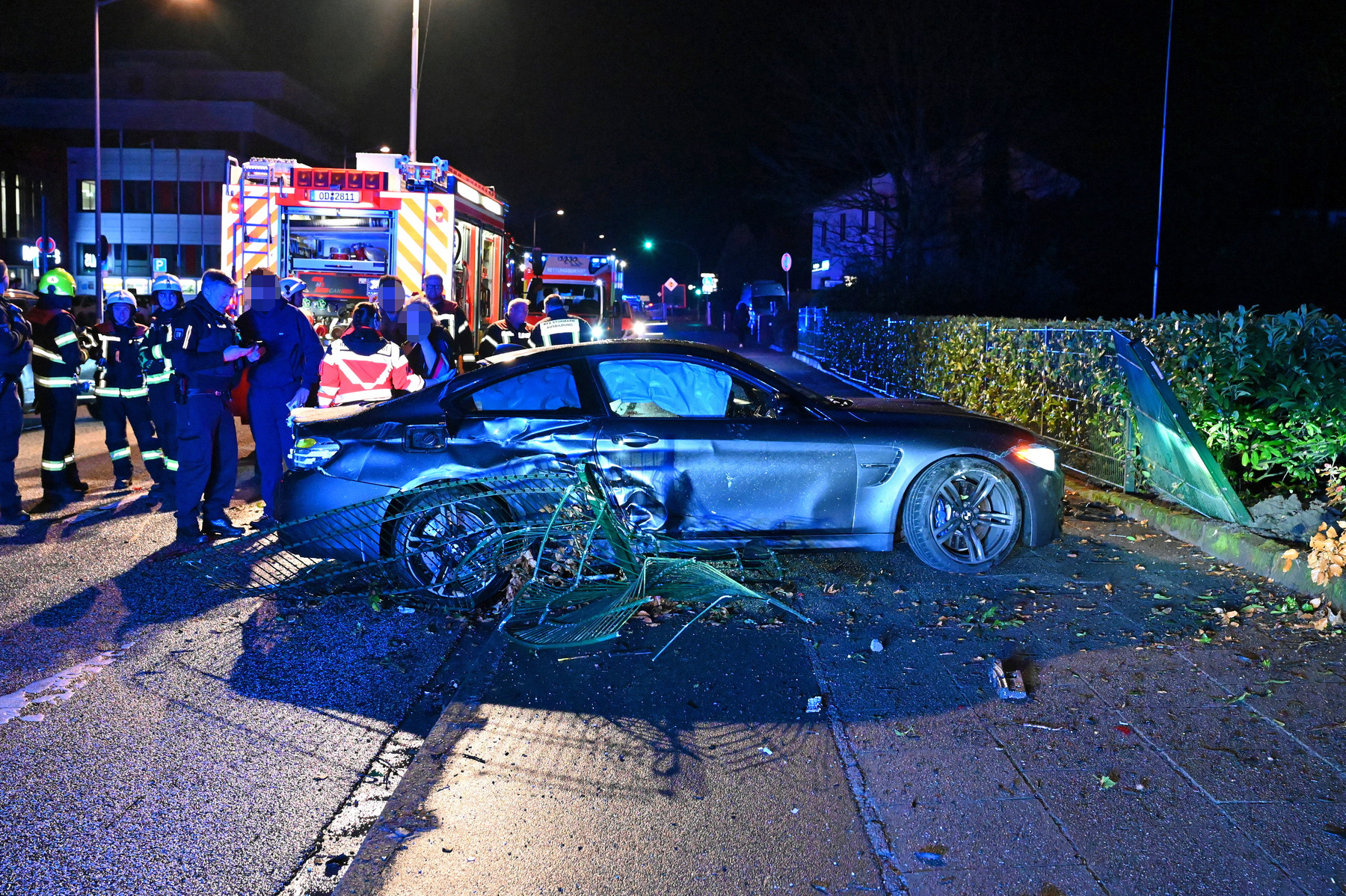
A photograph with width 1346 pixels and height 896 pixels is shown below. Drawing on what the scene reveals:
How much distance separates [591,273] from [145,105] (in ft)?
158

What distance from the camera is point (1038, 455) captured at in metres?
7.02

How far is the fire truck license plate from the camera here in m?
12.7

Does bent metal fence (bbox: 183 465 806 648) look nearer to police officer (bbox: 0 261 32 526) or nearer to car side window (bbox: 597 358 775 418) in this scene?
car side window (bbox: 597 358 775 418)

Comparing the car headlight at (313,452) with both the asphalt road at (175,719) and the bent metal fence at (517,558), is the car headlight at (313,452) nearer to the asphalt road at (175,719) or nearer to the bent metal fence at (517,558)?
the bent metal fence at (517,558)

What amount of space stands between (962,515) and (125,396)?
23.6 feet

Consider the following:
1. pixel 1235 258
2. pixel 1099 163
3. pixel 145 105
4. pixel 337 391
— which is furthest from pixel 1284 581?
pixel 145 105

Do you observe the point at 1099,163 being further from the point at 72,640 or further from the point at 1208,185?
the point at 72,640

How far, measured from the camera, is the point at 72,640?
5703 mm

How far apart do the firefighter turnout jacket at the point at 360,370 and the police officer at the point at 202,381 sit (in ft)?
2.34

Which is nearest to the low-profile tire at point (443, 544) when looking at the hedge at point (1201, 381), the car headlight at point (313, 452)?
the car headlight at point (313, 452)

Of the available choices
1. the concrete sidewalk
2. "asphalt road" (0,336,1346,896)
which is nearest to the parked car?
"asphalt road" (0,336,1346,896)

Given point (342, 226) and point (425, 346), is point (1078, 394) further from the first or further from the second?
point (342, 226)

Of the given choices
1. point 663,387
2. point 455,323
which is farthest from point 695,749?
point 455,323

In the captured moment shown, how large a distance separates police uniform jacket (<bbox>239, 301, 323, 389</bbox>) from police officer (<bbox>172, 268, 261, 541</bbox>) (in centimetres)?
15
